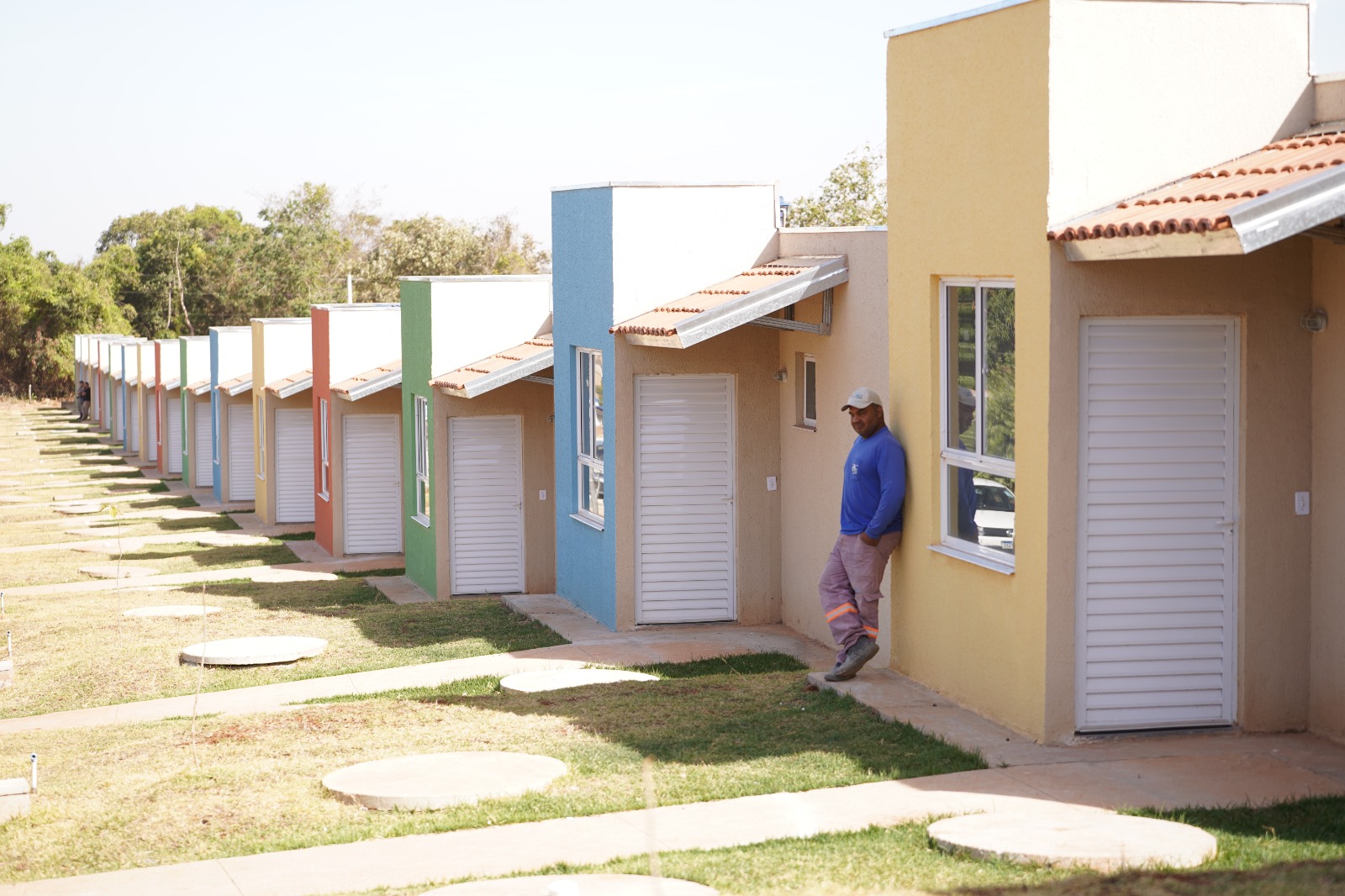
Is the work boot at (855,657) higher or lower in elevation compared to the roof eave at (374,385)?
lower

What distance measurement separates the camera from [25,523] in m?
30.7

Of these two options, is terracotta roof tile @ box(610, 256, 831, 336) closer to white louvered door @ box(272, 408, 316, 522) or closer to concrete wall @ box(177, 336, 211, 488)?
white louvered door @ box(272, 408, 316, 522)

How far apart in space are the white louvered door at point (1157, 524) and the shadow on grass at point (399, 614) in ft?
20.6

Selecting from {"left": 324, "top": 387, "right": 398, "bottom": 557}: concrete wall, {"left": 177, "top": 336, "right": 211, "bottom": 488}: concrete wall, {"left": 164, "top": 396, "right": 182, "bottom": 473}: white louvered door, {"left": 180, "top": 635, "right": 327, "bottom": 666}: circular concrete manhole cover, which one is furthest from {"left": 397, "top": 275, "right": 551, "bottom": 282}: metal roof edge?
{"left": 164, "top": 396, "right": 182, "bottom": 473}: white louvered door

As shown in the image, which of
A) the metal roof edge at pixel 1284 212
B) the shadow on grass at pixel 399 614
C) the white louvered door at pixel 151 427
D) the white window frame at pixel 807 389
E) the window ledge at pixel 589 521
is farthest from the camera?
the white louvered door at pixel 151 427

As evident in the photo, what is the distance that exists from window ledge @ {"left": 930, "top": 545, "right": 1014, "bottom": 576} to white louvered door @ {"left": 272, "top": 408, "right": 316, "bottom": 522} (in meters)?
20.3

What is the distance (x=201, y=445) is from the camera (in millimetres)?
38062

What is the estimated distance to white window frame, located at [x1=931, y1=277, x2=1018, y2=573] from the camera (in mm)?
9070

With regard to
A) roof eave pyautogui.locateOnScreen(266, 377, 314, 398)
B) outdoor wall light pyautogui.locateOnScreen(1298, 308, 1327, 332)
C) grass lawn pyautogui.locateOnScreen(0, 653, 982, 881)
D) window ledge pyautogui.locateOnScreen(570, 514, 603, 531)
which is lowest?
grass lawn pyautogui.locateOnScreen(0, 653, 982, 881)

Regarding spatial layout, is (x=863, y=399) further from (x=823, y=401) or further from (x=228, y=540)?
(x=228, y=540)

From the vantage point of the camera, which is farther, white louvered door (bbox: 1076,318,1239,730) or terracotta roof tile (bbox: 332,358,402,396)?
terracotta roof tile (bbox: 332,358,402,396)

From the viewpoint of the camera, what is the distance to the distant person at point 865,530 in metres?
10.3

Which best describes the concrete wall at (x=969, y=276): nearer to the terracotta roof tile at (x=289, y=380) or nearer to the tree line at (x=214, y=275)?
the terracotta roof tile at (x=289, y=380)

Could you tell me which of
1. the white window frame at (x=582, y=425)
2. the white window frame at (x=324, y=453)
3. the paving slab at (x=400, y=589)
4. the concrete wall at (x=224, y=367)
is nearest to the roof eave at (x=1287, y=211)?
the white window frame at (x=582, y=425)
